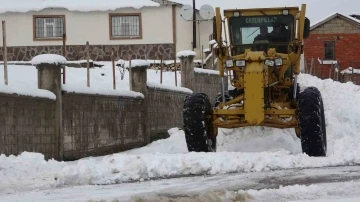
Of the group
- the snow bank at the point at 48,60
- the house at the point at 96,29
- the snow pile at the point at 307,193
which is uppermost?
the house at the point at 96,29

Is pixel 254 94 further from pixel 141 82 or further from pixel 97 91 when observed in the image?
pixel 141 82

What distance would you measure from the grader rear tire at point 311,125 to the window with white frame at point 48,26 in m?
22.9

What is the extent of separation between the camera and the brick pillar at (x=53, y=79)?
14070 mm

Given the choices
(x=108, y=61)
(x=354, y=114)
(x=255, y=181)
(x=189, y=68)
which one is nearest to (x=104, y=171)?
(x=255, y=181)

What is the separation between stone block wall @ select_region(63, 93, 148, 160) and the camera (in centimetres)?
1472

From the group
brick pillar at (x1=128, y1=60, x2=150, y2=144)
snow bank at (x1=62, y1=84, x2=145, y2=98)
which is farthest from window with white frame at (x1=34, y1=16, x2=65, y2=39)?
snow bank at (x1=62, y1=84, x2=145, y2=98)

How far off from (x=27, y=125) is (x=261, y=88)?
413 cm

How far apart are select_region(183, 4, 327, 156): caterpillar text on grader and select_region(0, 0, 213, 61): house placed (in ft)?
62.3

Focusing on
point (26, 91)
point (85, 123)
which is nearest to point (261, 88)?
point (26, 91)

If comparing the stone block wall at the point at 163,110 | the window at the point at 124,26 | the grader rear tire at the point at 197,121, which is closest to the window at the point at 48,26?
the window at the point at 124,26

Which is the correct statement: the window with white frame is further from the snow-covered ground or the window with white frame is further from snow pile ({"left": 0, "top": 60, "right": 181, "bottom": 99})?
the snow-covered ground

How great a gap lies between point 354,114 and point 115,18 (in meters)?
17.3

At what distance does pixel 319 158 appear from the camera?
1248cm

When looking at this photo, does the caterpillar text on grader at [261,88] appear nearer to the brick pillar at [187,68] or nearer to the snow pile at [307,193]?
the snow pile at [307,193]
